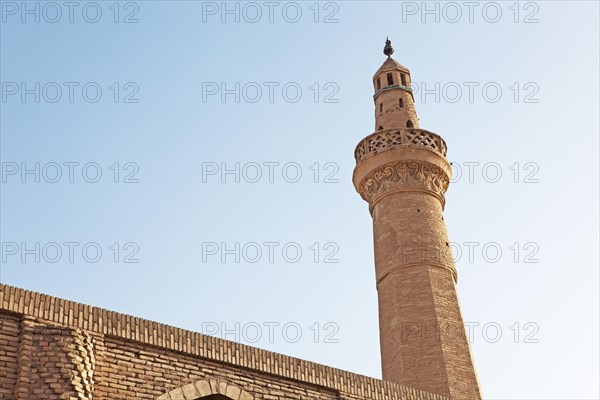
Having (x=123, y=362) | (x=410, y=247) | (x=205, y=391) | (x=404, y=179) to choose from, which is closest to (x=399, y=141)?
(x=404, y=179)

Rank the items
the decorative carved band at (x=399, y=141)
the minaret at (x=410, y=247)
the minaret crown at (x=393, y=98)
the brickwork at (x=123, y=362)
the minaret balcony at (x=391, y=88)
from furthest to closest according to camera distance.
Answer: the minaret balcony at (x=391, y=88) → the minaret crown at (x=393, y=98) → the decorative carved band at (x=399, y=141) → the minaret at (x=410, y=247) → the brickwork at (x=123, y=362)

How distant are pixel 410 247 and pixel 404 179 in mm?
1585

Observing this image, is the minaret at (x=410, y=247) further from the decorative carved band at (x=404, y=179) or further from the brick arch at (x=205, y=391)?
the brick arch at (x=205, y=391)

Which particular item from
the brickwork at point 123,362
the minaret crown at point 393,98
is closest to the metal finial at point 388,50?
the minaret crown at point 393,98

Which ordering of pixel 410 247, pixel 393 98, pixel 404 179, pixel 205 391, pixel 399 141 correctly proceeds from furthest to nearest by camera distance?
pixel 393 98 → pixel 399 141 → pixel 404 179 → pixel 410 247 → pixel 205 391

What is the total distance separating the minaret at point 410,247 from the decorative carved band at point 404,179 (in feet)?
0.06

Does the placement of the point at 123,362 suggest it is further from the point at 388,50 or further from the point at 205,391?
the point at 388,50

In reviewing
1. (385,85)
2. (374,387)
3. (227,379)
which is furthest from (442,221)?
(227,379)

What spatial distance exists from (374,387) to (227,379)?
2.10m

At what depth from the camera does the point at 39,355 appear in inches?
276

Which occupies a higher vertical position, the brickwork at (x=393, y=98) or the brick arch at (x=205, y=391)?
the brickwork at (x=393, y=98)

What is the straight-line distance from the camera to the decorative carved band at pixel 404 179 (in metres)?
15.1

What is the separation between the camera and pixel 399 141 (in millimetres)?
15500

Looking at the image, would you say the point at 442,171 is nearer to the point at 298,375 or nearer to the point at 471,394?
the point at 471,394
